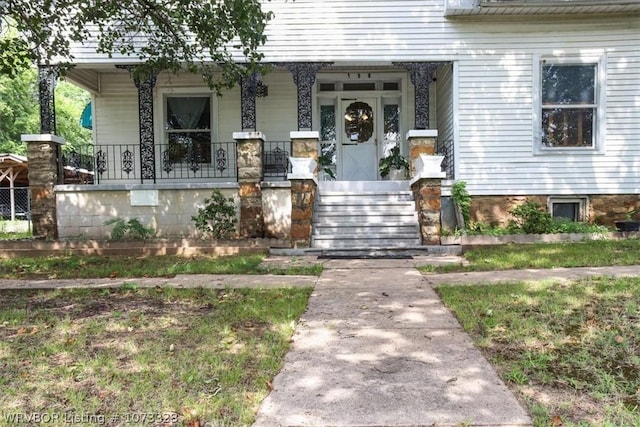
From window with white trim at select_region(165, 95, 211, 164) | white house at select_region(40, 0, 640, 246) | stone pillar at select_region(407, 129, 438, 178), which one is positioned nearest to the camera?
stone pillar at select_region(407, 129, 438, 178)

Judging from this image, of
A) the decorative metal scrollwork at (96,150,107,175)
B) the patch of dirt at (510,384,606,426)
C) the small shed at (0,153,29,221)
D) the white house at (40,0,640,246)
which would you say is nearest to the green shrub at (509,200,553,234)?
the white house at (40,0,640,246)

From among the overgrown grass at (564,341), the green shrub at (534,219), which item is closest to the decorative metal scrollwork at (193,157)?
the green shrub at (534,219)

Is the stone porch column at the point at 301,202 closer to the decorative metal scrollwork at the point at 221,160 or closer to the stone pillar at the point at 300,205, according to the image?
the stone pillar at the point at 300,205

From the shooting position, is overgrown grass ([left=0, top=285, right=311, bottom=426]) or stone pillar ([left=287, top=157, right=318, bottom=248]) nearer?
overgrown grass ([left=0, top=285, right=311, bottom=426])

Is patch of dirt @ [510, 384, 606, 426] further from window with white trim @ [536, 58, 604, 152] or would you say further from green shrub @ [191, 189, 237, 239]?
window with white trim @ [536, 58, 604, 152]

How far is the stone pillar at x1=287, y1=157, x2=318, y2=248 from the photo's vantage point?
8.24m

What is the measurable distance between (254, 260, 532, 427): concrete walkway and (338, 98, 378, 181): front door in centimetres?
766

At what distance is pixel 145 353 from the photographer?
10.4ft

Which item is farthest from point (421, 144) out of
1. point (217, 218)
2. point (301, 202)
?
point (217, 218)

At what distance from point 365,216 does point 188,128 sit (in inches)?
211

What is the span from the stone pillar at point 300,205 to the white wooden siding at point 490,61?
3.03 m

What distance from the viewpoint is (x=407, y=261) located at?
7188mm

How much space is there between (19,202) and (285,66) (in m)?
17.1

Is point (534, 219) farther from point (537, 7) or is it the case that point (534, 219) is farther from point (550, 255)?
point (537, 7)
